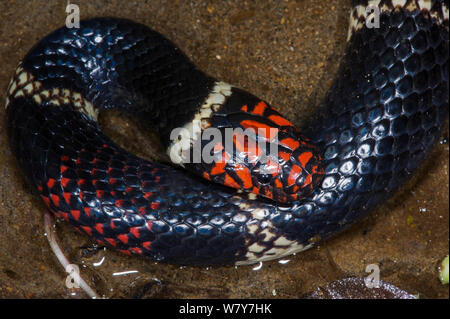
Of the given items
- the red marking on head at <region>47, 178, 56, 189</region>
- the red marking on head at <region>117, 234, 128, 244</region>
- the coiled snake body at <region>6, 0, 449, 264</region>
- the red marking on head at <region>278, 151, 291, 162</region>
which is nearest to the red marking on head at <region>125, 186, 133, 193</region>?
the coiled snake body at <region>6, 0, 449, 264</region>

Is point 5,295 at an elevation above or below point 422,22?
below

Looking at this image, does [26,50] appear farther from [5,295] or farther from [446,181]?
[446,181]

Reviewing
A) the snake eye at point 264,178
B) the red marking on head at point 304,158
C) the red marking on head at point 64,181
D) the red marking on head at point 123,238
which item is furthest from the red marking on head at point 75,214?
the red marking on head at point 304,158

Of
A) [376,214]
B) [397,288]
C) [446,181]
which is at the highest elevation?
[446,181]

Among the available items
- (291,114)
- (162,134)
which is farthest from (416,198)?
(162,134)

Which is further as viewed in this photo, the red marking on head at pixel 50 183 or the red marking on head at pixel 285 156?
the red marking on head at pixel 50 183

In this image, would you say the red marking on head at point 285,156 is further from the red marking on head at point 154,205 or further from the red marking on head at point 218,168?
the red marking on head at point 154,205
